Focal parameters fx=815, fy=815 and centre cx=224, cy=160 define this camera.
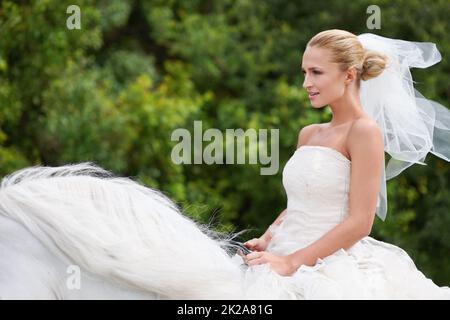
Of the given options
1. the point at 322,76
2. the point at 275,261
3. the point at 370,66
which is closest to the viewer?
the point at 275,261

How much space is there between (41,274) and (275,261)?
2.27ft

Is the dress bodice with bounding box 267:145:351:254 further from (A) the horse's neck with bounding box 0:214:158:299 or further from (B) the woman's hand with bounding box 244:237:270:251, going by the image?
(A) the horse's neck with bounding box 0:214:158:299

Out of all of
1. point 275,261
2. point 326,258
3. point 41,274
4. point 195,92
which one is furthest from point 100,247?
Result: point 195,92

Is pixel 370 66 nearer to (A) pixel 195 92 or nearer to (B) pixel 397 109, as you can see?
(B) pixel 397 109

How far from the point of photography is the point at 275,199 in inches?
316

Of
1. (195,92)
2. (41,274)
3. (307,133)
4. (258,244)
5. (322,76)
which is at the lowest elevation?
(195,92)

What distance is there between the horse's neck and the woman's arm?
54 centimetres

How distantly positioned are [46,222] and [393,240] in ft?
18.1

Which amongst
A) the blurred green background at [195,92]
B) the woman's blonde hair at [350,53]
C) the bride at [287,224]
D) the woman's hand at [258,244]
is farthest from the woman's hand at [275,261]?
the blurred green background at [195,92]

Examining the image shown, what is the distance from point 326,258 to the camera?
95.3 inches

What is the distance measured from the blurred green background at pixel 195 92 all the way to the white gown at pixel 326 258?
4214 millimetres

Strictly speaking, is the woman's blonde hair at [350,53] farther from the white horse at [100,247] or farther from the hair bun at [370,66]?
the white horse at [100,247]

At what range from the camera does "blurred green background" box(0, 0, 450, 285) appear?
23.0ft

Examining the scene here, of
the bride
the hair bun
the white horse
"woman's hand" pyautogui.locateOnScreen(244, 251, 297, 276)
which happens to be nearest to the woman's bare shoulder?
the bride
